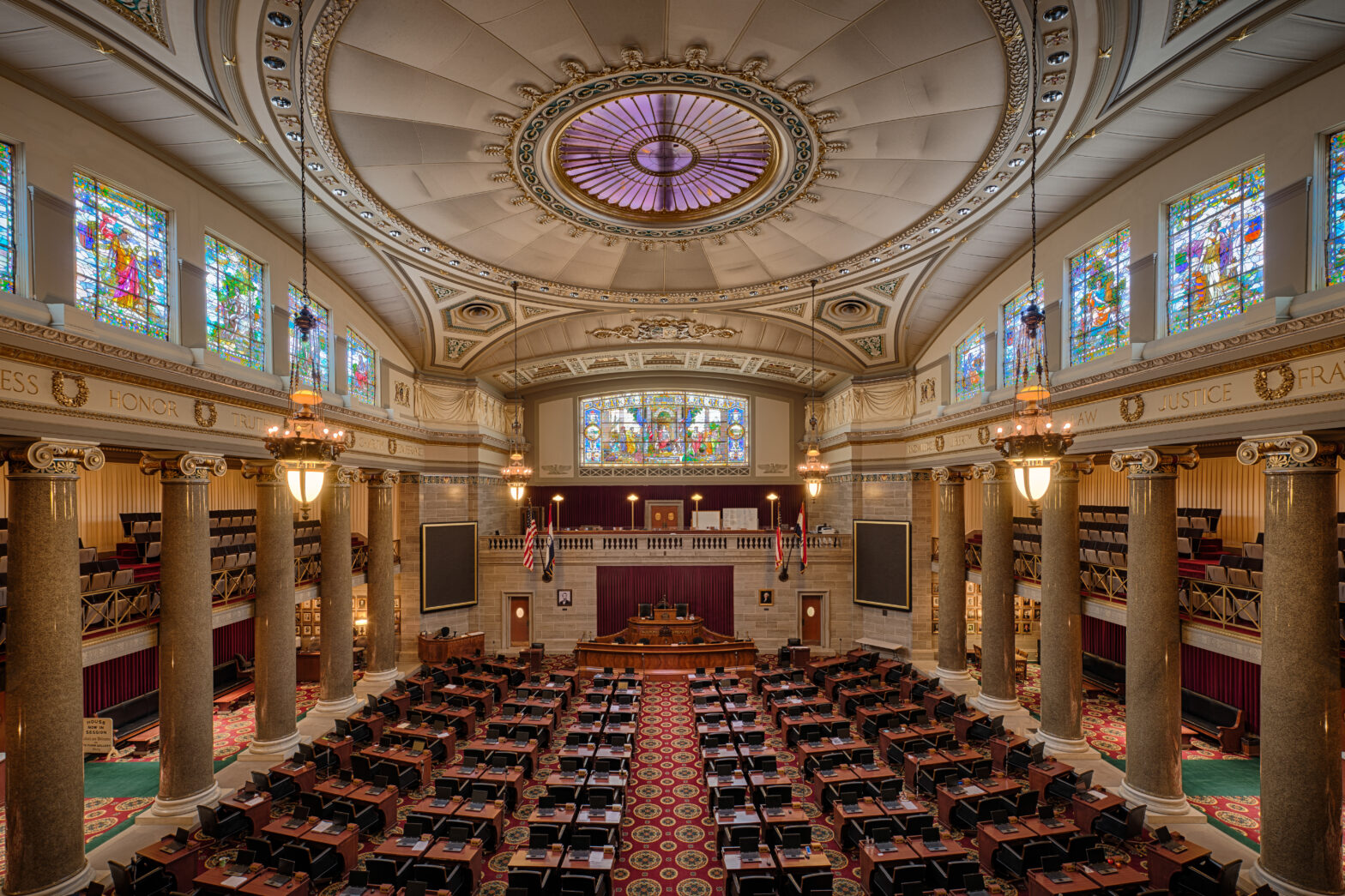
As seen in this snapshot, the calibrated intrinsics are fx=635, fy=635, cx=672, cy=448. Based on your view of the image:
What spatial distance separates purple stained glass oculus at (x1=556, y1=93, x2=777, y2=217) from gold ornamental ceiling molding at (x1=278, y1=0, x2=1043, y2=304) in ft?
2.10

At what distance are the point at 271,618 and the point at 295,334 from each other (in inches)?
222

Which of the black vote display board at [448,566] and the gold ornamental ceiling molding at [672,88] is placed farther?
the black vote display board at [448,566]

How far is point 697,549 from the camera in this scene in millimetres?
20781

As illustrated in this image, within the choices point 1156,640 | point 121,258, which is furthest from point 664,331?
point 1156,640

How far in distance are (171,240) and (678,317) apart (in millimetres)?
11933

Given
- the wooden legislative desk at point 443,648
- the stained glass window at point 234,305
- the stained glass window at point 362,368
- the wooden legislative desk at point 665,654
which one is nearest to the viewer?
the stained glass window at point 234,305

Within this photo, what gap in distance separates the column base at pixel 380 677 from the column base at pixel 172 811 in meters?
6.46

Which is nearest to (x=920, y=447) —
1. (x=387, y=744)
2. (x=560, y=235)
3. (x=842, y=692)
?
(x=842, y=692)

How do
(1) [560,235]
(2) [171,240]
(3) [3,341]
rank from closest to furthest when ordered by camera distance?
(3) [3,341] < (2) [171,240] < (1) [560,235]

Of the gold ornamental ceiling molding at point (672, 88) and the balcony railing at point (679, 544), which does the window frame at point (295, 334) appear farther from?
the balcony railing at point (679, 544)

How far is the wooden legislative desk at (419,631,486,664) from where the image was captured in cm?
1819

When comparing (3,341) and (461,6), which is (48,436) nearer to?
(3,341)

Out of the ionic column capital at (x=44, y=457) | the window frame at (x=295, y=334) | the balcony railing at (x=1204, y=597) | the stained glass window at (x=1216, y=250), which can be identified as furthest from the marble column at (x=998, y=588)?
the ionic column capital at (x=44, y=457)

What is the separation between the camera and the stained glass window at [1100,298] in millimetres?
10508
